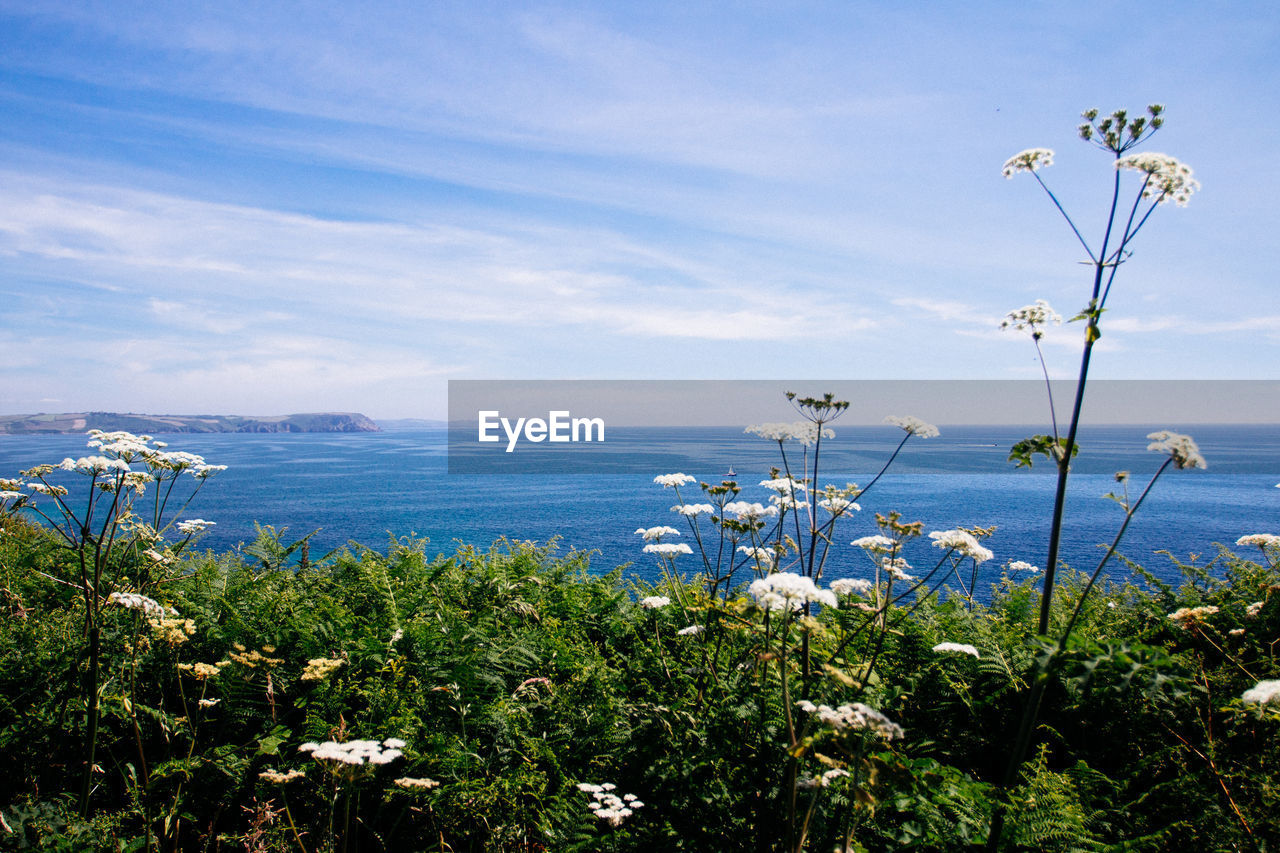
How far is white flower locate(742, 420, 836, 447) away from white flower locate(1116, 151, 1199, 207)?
1969 mm

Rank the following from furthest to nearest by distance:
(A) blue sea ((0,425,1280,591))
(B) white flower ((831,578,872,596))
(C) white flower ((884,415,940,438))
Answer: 1. (A) blue sea ((0,425,1280,591))
2. (C) white flower ((884,415,940,438))
3. (B) white flower ((831,578,872,596))

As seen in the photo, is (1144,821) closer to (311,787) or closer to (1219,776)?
(1219,776)

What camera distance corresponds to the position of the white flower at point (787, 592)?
241cm

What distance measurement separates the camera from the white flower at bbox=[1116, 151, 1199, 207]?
295 cm

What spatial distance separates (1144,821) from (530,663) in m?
3.92

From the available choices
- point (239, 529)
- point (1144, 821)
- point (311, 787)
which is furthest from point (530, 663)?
point (239, 529)

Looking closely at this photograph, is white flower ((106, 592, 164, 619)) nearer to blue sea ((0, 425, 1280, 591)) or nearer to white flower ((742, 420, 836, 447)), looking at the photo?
white flower ((742, 420, 836, 447))

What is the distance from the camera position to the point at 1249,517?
4769cm

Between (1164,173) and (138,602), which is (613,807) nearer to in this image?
(138,602)

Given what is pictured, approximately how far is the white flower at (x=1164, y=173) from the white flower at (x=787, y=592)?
256 centimetres

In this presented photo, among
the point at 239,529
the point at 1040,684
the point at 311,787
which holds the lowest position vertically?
the point at 239,529

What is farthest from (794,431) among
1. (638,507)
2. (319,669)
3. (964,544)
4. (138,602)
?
(638,507)

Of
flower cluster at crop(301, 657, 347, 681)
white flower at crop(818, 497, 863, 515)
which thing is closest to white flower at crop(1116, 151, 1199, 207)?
white flower at crop(818, 497, 863, 515)

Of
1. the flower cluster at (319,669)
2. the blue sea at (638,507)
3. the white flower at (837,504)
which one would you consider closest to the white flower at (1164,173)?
the white flower at (837,504)
